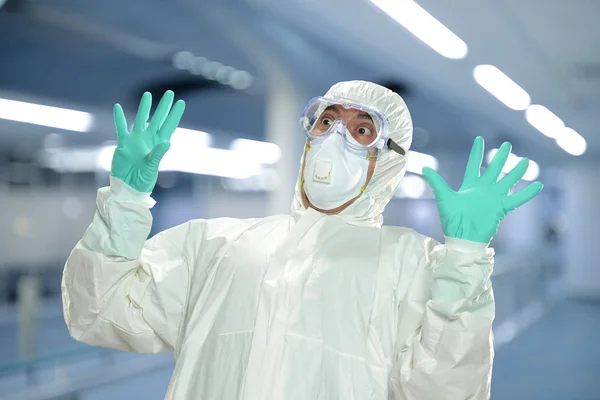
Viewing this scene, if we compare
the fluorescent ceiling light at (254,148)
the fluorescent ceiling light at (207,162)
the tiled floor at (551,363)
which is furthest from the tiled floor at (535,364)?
the fluorescent ceiling light at (254,148)

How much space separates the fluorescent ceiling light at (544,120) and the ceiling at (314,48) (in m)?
0.11

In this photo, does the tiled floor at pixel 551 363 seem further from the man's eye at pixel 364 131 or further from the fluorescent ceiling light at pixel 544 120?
the man's eye at pixel 364 131

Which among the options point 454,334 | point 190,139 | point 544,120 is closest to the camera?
point 454,334

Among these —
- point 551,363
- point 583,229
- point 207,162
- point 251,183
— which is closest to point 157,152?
point 551,363

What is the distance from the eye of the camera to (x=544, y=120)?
23.4 ft

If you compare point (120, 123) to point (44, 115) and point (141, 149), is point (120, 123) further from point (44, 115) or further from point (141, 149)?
point (44, 115)

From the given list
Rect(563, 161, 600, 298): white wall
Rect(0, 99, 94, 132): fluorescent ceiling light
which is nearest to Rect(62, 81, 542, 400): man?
Rect(0, 99, 94, 132): fluorescent ceiling light

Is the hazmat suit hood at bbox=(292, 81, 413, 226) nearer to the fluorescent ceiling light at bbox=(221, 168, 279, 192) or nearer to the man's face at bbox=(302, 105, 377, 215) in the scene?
the man's face at bbox=(302, 105, 377, 215)

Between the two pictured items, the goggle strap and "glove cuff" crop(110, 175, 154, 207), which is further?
the goggle strap

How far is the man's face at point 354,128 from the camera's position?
5.40 feet

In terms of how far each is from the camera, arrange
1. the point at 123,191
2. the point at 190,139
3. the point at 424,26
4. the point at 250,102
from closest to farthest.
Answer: the point at 123,191 → the point at 424,26 → the point at 250,102 → the point at 190,139

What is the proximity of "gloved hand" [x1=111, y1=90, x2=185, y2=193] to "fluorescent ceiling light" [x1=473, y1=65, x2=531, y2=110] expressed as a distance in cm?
401

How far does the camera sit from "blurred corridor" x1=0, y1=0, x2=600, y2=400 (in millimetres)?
4273

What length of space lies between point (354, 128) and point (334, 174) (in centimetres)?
16
